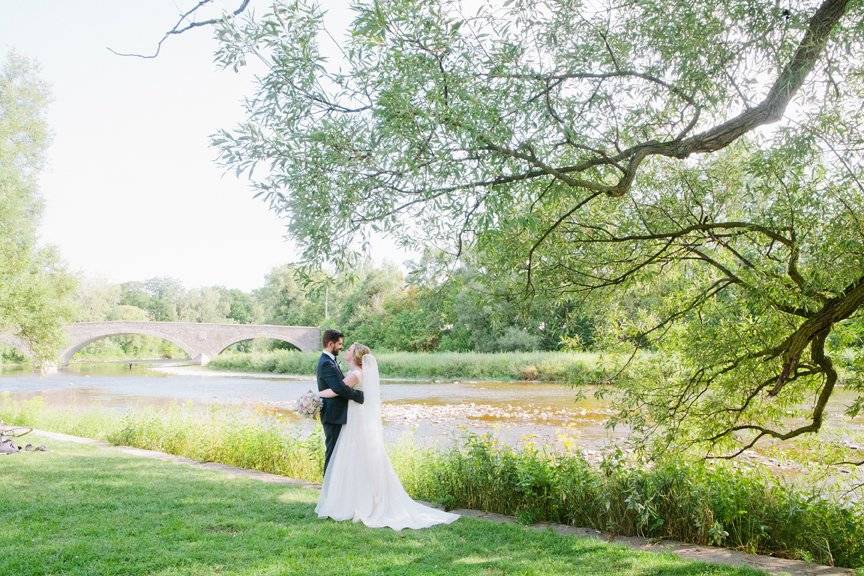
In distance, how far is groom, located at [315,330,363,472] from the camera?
22.4 ft

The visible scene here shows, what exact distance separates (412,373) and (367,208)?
3036cm

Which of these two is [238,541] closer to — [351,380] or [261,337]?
[351,380]

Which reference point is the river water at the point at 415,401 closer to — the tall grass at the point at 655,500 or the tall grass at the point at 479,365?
the tall grass at the point at 655,500

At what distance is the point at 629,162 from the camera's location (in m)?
4.92

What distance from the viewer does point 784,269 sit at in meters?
5.56

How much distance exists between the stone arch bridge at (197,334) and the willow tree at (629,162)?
4471 centimetres

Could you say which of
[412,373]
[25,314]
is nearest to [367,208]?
[25,314]

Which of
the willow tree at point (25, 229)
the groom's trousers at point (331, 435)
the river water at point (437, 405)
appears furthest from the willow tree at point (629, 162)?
the willow tree at point (25, 229)

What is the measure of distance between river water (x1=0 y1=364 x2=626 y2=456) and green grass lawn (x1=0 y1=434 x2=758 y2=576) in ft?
5.33

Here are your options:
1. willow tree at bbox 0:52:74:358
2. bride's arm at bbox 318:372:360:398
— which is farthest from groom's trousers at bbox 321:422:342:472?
willow tree at bbox 0:52:74:358

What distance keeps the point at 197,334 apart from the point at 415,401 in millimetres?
34313

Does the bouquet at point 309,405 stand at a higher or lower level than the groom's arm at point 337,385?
lower

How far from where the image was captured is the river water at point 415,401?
14.5 metres

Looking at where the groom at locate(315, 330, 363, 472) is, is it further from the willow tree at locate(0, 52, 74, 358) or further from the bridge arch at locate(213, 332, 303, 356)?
the bridge arch at locate(213, 332, 303, 356)
